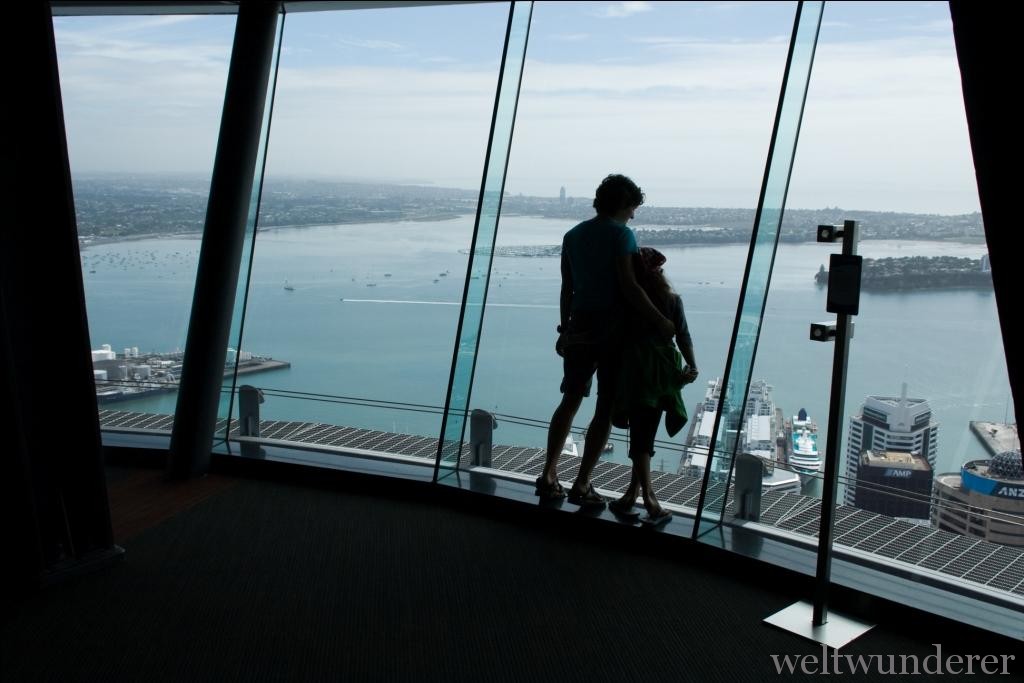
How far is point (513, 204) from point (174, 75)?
2.75m

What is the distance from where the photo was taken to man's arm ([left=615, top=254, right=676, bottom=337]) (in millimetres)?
4316

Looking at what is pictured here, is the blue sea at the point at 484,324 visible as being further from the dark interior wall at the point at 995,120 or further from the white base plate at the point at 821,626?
the dark interior wall at the point at 995,120

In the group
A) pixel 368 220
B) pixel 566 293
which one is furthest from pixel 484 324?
pixel 368 220

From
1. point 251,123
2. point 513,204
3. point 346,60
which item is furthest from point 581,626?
point 346,60

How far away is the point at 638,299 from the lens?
170 inches

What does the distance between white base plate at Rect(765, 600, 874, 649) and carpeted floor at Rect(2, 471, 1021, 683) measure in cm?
4

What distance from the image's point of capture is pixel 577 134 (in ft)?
17.4

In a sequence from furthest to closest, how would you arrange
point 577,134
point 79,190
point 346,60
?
point 79,190 < point 346,60 < point 577,134

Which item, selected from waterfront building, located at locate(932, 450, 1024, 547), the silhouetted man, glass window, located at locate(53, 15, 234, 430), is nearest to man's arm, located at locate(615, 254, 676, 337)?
the silhouetted man

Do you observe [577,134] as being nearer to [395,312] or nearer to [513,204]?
[513,204]

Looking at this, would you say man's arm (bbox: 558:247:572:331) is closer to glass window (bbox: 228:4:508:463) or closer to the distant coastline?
the distant coastline

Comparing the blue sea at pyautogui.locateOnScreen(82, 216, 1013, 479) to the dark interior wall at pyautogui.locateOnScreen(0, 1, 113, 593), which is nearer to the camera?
the dark interior wall at pyautogui.locateOnScreen(0, 1, 113, 593)

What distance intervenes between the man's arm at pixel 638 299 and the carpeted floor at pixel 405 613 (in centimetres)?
103

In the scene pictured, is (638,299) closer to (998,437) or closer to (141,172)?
(998,437)
